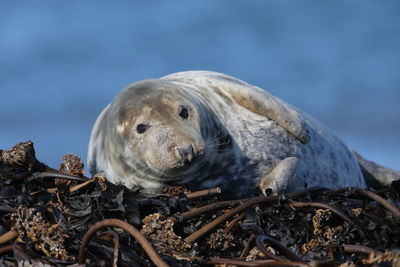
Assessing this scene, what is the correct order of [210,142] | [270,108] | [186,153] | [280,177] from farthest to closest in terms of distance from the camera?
[270,108]
[210,142]
[280,177]
[186,153]

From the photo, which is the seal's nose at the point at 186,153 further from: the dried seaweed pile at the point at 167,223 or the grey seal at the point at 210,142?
the dried seaweed pile at the point at 167,223

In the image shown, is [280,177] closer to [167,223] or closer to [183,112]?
[183,112]

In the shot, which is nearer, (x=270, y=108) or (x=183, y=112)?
(x=183, y=112)

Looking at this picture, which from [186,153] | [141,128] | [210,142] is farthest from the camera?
[210,142]

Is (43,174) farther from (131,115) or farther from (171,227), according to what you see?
(131,115)

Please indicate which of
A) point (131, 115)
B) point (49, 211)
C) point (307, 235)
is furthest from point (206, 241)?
point (131, 115)

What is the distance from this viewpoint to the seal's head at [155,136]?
499 centimetres

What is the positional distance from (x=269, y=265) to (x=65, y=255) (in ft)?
2.44

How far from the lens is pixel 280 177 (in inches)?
217

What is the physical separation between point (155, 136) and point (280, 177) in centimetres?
108

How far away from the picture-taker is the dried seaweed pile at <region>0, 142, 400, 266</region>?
2471mm

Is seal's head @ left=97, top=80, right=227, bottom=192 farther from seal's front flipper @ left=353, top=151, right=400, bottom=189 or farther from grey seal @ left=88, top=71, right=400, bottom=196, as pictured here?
seal's front flipper @ left=353, top=151, right=400, bottom=189

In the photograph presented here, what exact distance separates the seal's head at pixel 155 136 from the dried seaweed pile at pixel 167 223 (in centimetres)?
116

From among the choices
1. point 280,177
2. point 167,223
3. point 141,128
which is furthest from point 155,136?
point 167,223
